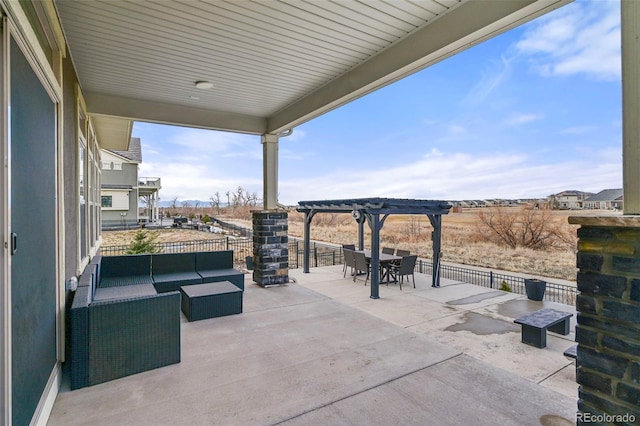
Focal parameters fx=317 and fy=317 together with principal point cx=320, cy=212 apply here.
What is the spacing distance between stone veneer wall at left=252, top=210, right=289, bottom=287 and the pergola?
1.83 meters

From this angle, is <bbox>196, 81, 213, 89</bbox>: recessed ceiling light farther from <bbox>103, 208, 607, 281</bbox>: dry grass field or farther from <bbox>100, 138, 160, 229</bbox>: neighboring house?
<bbox>100, 138, 160, 229</bbox>: neighboring house

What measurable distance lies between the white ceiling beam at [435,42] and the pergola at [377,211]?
2.94m

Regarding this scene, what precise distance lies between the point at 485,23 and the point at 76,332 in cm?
443

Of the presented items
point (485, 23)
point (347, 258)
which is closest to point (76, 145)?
point (485, 23)

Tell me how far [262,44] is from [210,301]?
3.50 meters

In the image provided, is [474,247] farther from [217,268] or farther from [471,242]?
[217,268]

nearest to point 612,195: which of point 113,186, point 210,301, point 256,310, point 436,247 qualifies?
point 256,310

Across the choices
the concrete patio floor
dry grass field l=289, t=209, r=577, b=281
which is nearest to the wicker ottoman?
the concrete patio floor

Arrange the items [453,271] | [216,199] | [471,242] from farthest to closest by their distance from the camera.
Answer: [216,199]
[471,242]
[453,271]

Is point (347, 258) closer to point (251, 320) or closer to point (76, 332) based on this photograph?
point (251, 320)

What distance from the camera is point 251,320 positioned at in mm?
4609

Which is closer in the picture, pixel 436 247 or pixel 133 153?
pixel 436 247

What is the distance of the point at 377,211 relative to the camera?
7055 mm

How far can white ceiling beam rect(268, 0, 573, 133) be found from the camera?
8.36 ft
